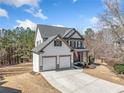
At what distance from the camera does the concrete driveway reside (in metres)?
16.7

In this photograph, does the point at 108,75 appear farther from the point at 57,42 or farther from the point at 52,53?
the point at 57,42

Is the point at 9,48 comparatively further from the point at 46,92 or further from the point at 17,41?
the point at 46,92

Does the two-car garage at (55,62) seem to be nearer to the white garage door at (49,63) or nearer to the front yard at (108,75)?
the white garage door at (49,63)

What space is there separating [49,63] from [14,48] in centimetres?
2092

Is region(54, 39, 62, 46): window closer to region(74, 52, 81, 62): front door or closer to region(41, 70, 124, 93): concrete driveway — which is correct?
region(41, 70, 124, 93): concrete driveway

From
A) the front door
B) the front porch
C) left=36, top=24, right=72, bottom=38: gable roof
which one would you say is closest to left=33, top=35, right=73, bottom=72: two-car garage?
the front door

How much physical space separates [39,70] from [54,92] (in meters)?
8.72

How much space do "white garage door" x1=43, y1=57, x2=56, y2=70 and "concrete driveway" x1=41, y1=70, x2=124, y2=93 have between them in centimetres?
242

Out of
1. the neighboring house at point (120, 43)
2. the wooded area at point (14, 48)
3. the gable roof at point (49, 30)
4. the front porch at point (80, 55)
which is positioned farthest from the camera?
the wooded area at point (14, 48)

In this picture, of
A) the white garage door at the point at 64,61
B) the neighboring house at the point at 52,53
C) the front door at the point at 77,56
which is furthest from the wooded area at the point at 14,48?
the white garage door at the point at 64,61

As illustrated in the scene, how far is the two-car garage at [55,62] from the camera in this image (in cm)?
2530

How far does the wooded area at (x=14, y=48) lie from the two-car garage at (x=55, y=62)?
18.4 metres

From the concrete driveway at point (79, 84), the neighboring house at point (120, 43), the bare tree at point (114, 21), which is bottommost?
the concrete driveway at point (79, 84)

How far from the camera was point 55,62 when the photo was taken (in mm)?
26391
